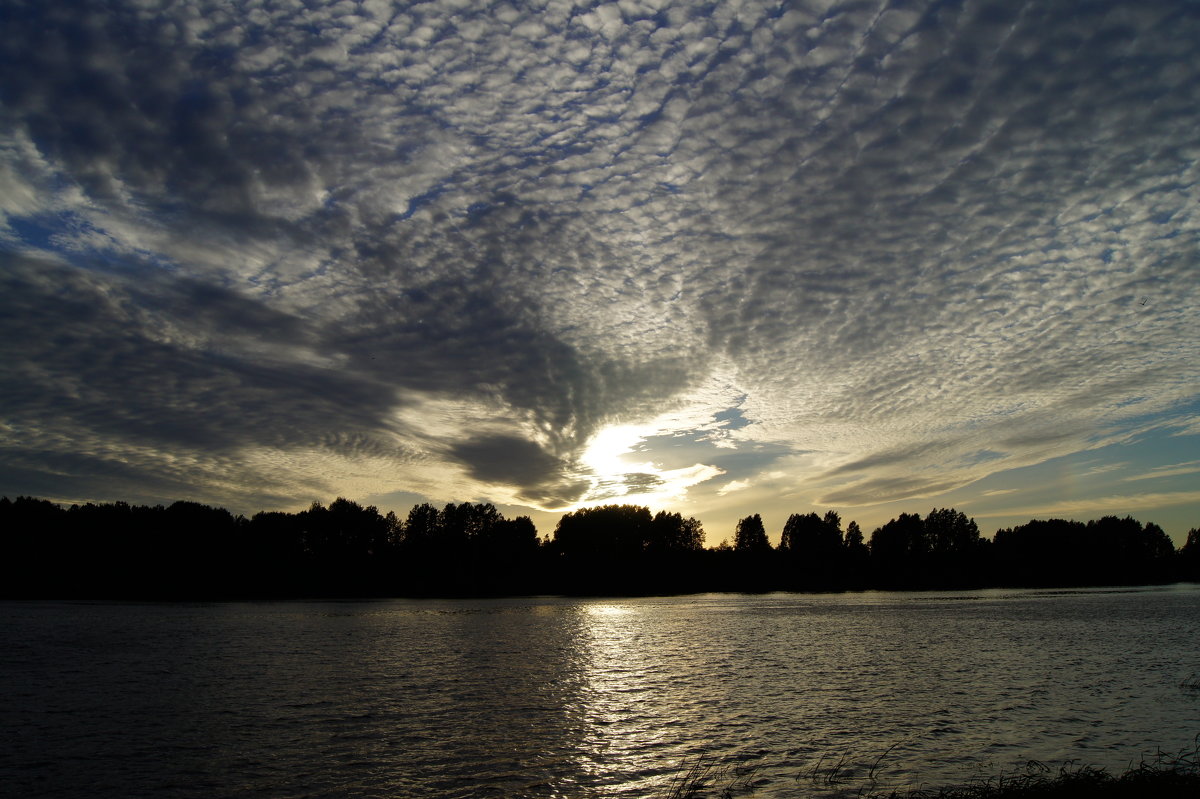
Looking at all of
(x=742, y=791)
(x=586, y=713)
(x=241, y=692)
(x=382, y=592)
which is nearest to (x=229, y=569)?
(x=382, y=592)

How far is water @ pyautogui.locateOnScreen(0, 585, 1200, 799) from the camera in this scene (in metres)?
22.4

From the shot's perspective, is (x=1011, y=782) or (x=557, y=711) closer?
(x=1011, y=782)

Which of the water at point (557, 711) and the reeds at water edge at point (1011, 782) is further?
the water at point (557, 711)

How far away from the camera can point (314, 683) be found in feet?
132

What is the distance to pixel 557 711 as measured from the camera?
109 feet

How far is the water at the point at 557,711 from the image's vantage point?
22438mm

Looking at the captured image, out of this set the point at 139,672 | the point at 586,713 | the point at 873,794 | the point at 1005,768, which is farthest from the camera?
the point at 139,672

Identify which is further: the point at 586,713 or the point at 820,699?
the point at 820,699

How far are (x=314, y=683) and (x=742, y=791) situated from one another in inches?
1189

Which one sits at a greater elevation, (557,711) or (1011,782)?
(1011,782)

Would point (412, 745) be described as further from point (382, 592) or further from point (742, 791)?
point (382, 592)

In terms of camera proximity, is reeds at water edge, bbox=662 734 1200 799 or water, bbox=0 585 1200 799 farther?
water, bbox=0 585 1200 799

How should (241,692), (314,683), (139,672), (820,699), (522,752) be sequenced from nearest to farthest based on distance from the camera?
(522,752) → (820,699) → (241,692) → (314,683) → (139,672)

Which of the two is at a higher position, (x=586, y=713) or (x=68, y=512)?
(x=68, y=512)
